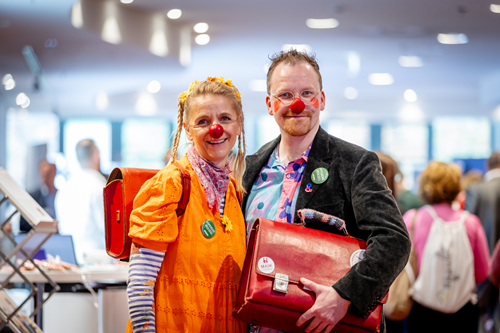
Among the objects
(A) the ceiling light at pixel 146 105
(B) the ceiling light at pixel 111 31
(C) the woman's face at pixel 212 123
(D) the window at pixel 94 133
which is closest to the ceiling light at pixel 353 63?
(B) the ceiling light at pixel 111 31

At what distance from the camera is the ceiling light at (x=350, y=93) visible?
41.6ft

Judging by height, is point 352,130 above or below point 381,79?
below

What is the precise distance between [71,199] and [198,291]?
2967mm

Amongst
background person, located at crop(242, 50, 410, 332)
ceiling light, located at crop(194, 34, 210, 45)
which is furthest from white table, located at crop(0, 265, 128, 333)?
ceiling light, located at crop(194, 34, 210, 45)

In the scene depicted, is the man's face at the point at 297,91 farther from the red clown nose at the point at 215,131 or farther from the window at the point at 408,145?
the window at the point at 408,145

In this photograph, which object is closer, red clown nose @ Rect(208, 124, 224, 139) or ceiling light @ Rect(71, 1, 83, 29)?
red clown nose @ Rect(208, 124, 224, 139)

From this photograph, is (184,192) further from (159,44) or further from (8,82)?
(8,82)

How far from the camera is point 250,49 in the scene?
8953 millimetres

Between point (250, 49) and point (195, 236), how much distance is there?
765cm

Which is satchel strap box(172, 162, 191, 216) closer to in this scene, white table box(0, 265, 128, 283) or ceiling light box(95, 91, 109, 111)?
white table box(0, 265, 128, 283)

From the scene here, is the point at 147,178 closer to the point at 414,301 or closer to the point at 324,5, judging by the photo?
the point at 414,301

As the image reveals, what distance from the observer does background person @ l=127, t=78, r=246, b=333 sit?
5.17 ft

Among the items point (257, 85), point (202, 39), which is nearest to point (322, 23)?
point (202, 39)

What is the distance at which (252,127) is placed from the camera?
46.6ft
